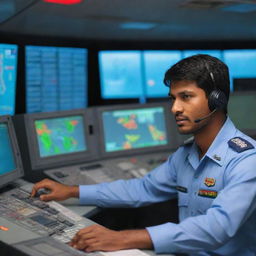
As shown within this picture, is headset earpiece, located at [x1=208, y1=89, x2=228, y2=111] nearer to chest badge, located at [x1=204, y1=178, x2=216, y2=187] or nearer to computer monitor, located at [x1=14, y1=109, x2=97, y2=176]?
chest badge, located at [x1=204, y1=178, x2=216, y2=187]

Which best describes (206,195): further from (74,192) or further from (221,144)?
(74,192)

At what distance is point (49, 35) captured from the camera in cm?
345

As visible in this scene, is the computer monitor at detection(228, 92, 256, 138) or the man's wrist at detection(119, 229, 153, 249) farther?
the computer monitor at detection(228, 92, 256, 138)

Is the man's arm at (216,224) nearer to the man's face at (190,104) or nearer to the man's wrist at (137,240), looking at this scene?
the man's wrist at (137,240)

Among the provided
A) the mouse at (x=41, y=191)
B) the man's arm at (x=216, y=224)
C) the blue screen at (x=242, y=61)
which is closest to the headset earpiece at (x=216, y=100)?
the man's arm at (x=216, y=224)

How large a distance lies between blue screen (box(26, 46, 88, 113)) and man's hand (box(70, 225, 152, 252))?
2076 mm

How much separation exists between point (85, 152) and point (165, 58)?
1.50m

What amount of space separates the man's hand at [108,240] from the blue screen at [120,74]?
2350mm

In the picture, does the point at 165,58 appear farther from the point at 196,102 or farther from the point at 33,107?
the point at 196,102

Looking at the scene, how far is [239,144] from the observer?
166 centimetres

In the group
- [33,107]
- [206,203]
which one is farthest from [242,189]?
[33,107]

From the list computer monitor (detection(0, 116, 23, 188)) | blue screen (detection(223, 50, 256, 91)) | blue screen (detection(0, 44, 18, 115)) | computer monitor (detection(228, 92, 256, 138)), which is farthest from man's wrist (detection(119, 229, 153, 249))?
blue screen (detection(223, 50, 256, 91))

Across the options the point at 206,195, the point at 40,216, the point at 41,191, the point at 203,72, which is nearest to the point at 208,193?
the point at 206,195

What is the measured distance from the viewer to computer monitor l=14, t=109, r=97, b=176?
8.43ft
